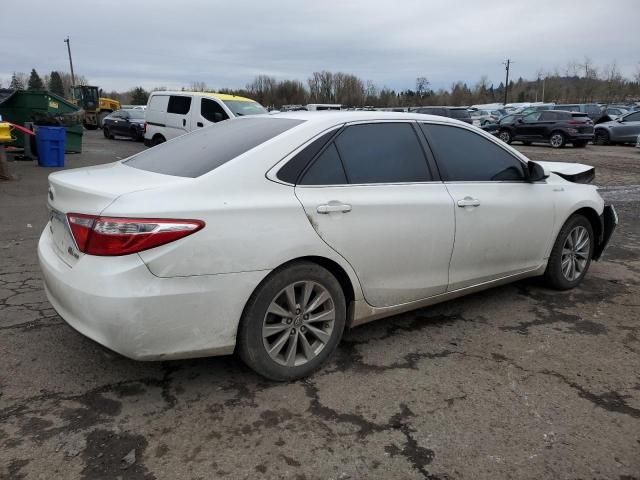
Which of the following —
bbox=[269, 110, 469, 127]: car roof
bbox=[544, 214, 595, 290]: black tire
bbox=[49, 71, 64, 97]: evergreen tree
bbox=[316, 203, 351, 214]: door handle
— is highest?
bbox=[49, 71, 64, 97]: evergreen tree

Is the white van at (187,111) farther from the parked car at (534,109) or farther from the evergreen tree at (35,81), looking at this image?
the evergreen tree at (35,81)

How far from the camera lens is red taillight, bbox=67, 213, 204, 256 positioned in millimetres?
2564

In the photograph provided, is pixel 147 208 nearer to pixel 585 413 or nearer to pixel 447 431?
pixel 447 431

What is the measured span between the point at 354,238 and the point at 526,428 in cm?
136

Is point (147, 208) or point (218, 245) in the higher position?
point (147, 208)

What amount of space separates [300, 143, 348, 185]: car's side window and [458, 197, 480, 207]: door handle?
96 centimetres

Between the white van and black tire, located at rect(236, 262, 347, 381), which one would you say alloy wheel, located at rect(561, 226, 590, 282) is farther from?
the white van

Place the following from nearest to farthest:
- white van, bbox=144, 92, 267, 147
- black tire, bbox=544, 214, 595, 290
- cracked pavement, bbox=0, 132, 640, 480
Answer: cracked pavement, bbox=0, 132, 640, 480 → black tire, bbox=544, 214, 595, 290 → white van, bbox=144, 92, 267, 147

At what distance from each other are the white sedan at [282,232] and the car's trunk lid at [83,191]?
1cm

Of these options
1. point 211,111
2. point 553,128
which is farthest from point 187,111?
point 553,128

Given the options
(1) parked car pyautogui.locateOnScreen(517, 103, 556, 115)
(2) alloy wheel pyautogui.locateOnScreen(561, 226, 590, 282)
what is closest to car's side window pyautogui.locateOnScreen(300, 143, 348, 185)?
(2) alloy wheel pyautogui.locateOnScreen(561, 226, 590, 282)

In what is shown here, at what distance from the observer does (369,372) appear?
3.28m

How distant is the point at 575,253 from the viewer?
4824 millimetres

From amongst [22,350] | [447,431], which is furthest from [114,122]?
[447,431]
